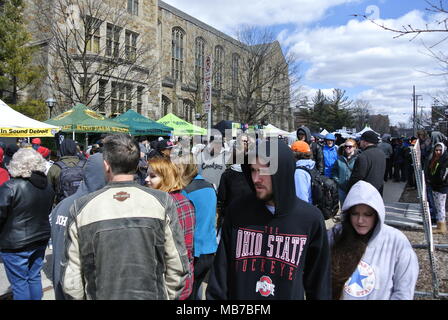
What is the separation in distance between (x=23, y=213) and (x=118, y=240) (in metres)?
2.38

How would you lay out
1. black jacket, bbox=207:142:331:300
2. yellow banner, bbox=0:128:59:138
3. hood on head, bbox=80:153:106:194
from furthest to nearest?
yellow banner, bbox=0:128:59:138
hood on head, bbox=80:153:106:194
black jacket, bbox=207:142:331:300

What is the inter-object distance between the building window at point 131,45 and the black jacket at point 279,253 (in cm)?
2017

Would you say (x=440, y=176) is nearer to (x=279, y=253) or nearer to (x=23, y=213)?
(x=279, y=253)

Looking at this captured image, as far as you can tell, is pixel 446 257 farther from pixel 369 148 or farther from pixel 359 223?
pixel 359 223

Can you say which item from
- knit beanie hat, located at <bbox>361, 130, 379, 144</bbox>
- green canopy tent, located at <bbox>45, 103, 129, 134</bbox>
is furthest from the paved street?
green canopy tent, located at <bbox>45, 103, 129, 134</bbox>

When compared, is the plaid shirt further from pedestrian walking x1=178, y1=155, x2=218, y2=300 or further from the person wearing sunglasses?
the person wearing sunglasses

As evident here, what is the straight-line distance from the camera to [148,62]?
969 inches

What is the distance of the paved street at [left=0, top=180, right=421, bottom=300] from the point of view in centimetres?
488

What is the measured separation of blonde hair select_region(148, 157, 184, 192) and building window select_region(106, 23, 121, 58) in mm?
18734

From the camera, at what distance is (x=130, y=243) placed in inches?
80.0

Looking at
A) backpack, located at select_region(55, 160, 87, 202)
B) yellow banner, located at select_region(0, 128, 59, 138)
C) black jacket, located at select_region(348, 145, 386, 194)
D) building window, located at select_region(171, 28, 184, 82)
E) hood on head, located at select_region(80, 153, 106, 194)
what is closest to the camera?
hood on head, located at select_region(80, 153, 106, 194)

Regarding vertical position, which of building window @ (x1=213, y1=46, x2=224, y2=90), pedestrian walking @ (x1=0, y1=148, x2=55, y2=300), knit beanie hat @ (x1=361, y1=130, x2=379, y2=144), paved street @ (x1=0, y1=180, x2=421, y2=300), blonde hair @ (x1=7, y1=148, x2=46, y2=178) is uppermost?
building window @ (x1=213, y1=46, x2=224, y2=90)

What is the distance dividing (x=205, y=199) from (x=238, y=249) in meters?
1.35

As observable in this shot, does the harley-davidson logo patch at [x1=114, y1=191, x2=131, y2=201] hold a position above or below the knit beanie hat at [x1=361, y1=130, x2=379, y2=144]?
below
